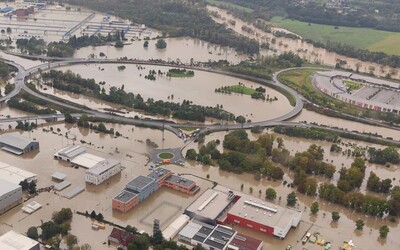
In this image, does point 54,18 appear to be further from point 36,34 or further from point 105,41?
point 105,41

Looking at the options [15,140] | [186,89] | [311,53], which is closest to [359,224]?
[15,140]

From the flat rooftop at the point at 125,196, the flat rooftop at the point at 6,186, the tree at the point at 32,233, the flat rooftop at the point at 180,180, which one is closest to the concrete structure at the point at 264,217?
the flat rooftop at the point at 180,180

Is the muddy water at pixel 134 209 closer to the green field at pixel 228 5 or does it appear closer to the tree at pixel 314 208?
the tree at pixel 314 208

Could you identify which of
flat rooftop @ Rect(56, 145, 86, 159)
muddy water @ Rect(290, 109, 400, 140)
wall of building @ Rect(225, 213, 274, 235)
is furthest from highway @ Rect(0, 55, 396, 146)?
wall of building @ Rect(225, 213, 274, 235)

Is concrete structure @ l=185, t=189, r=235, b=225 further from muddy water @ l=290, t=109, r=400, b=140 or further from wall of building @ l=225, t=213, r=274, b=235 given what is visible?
muddy water @ l=290, t=109, r=400, b=140

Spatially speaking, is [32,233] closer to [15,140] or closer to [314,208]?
[15,140]

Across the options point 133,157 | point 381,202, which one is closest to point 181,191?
point 133,157
